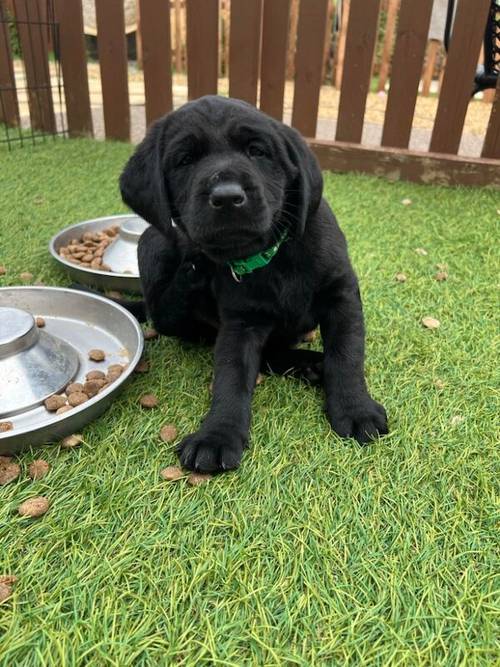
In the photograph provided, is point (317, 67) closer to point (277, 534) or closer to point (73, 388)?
point (73, 388)

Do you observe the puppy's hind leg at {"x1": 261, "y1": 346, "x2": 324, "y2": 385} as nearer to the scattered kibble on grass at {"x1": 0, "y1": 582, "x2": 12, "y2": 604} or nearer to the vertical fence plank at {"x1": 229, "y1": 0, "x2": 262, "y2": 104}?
the scattered kibble on grass at {"x1": 0, "y1": 582, "x2": 12, "y2": 604}

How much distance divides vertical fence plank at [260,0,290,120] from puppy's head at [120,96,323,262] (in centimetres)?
316

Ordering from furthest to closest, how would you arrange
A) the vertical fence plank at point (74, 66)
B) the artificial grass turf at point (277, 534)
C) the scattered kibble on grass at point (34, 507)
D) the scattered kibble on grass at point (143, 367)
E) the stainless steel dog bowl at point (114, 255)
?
the vertical fence plank at point (74, 66) → the stainless steel dog bowl at point (114, 255) → the scattered kibble on grass at point (143, 367) → the scattered kibble on grass at point (34, 507) → the artificial grass turf at point (277, 534)

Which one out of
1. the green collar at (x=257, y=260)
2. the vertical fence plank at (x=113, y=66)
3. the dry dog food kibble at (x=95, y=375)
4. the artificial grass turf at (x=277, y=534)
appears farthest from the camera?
the vertical fence plank at (x=113, y=66)

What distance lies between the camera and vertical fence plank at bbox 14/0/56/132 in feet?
16.7

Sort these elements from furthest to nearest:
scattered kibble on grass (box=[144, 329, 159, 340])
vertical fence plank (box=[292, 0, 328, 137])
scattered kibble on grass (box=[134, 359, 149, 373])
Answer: vertical fence plank (box=[292, 0, 328, 137])
scattered kibble on grass (box=[144, 329, 159, 340])
scattered kibble on grass (box=[134, 359, 149, 373])

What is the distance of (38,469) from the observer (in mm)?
1523

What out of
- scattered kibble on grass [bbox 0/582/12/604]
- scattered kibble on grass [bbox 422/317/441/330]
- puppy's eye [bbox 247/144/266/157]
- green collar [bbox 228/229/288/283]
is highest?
puppy's eye [bbox 247/144/266/157]

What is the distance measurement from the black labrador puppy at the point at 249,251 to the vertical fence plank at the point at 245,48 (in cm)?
322

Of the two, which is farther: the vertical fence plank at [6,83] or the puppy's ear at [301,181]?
the vertical fence plank at [6,83]

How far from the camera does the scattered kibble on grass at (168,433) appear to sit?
167cm

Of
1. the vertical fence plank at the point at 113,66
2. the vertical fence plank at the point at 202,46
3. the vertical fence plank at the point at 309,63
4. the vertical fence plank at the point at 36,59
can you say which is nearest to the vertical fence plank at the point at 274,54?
the vertical fence plank at the point at 309,63

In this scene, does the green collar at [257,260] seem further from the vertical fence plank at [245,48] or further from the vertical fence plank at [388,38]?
the vertical fence plank at [388,38]

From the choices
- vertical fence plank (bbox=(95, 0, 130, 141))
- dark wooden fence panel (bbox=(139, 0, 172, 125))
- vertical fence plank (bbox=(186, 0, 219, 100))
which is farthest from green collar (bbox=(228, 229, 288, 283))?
vertical fence plank (bbox=(95, 0, 130, 141))
